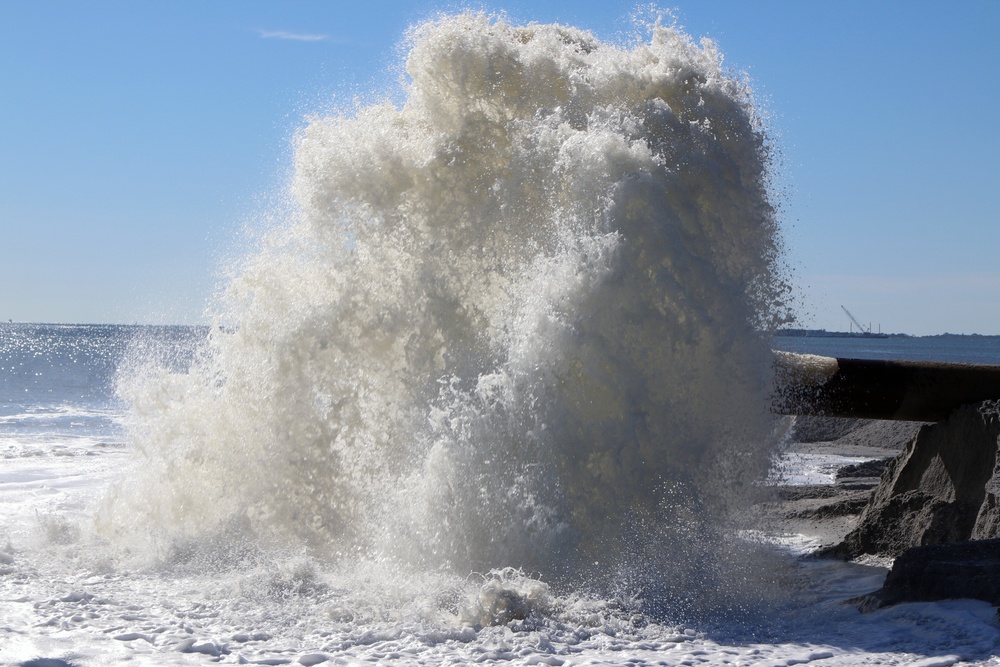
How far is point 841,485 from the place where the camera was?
962 centimetres

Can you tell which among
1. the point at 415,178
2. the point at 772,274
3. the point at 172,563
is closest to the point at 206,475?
the point at 172,563

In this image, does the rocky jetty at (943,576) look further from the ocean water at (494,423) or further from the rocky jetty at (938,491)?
the rocky jetty at (938,491)

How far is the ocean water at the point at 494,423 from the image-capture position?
482 cm

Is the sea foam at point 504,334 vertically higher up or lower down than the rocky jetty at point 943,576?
higher up

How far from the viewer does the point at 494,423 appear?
551cm

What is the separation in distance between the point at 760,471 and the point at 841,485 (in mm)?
4047

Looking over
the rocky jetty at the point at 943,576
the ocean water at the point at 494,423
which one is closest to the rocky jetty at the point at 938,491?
the ocean water at the point at 494,423

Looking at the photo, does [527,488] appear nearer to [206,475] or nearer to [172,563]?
[172,563]

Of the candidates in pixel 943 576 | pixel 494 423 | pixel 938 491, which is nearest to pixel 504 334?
pixel 494 423

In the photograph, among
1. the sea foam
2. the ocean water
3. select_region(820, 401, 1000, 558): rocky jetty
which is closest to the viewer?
the ocean water

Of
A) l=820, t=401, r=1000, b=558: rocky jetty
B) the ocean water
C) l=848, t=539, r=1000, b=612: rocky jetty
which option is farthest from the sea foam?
l=820, t=401, r=1000, b=558: rocky jetty

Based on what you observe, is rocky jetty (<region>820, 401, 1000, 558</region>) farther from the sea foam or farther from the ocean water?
the sea foam

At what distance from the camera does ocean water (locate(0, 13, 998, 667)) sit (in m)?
4.82

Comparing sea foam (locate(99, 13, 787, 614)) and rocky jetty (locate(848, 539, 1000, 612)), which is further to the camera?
sea foam (locate(99, 13, 787, 614))
